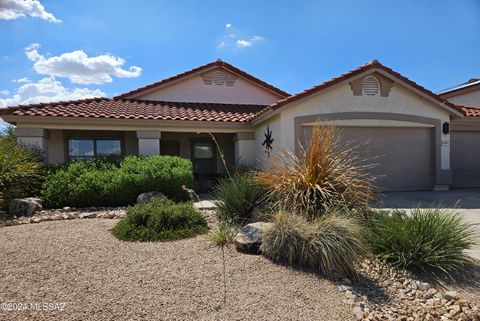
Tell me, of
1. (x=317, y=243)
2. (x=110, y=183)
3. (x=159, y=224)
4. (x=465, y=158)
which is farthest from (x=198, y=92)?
(x=465, y=158)

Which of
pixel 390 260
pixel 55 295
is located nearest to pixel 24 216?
pixel 55 295

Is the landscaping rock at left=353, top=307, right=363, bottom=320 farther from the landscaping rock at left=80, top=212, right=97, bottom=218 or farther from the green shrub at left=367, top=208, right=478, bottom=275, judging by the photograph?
the landscaping rock at left=80, top=212, right=97, bottom=218

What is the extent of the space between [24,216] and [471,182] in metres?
16.0

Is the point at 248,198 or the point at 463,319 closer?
the point at 463,319

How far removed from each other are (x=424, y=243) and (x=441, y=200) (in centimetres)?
527

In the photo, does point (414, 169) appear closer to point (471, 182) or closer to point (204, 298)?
point (471, 182)

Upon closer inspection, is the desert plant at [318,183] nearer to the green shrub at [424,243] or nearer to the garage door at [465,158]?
the green shrub at [424,243]

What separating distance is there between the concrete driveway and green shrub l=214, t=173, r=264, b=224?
4.34 meters

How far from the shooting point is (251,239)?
482cm

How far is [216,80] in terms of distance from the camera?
48.3ft

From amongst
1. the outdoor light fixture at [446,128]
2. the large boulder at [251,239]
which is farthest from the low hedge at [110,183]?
the outdoor light fixture at [446,128]

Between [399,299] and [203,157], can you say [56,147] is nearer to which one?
[203,157]

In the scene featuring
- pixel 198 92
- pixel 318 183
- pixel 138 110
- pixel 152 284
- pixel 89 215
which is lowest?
pixel 152 284

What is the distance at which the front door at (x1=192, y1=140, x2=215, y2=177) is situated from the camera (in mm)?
14305
